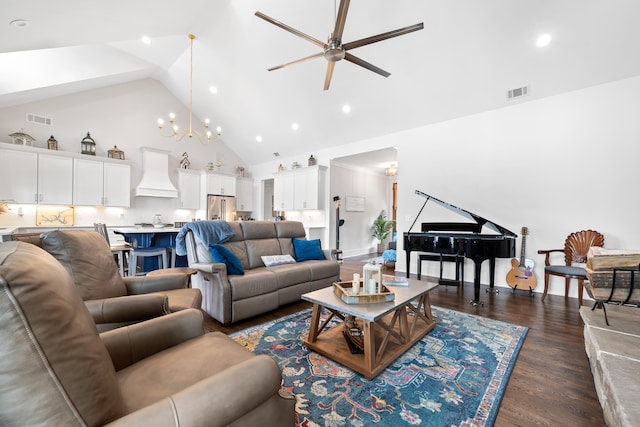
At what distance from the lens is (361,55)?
420cm

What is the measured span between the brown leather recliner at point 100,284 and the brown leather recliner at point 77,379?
22.8 inches

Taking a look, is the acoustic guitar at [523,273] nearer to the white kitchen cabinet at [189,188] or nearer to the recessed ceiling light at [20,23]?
the recessed ceiling light at [20,23]

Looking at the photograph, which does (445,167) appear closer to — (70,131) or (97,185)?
(97,185)

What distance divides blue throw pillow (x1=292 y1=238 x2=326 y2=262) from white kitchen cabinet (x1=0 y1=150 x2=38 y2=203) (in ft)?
18.1

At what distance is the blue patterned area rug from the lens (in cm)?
151

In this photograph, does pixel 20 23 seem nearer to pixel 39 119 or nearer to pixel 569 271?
pixel 39 119

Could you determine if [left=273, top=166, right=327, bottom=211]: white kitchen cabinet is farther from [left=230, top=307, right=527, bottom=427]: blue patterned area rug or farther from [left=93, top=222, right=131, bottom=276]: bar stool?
[left=230, top=307, right=527, bottom=427]: blue patterned area rug

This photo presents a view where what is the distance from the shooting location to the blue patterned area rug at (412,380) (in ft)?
4.97

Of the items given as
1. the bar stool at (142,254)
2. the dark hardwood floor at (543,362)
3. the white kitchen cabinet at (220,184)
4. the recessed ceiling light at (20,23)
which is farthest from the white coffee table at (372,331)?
the white kitchen cabinet at (220,184)

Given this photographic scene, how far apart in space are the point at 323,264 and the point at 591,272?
2655 mm

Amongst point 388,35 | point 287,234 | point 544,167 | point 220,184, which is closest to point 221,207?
point 220,184

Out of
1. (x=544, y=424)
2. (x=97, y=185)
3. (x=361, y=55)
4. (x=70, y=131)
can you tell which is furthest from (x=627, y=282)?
(x=70, y=131)

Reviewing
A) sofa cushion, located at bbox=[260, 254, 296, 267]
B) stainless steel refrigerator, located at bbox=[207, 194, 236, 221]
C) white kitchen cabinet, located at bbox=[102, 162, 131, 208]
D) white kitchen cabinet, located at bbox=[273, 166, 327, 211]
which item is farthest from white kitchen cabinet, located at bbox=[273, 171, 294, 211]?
sofa cushion, located at bbox=[260, 254, 296, 267]

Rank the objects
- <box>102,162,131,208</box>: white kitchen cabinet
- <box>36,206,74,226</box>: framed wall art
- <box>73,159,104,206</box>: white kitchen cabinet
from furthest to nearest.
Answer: <box>102,162,131,208</box>: white kitchen cabinet, <box>73,159,104,206</box>: white kitchen cabinet, <box>36,206,74,226</box>: framed wall art
